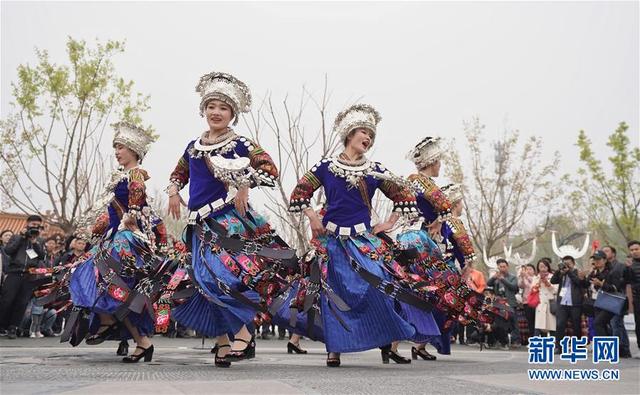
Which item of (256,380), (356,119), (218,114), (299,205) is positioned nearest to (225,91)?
(218,114)

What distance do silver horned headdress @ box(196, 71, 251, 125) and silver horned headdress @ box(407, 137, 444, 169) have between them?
8.40 ft

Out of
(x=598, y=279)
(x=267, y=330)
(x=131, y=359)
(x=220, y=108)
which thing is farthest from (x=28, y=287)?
(x=598, y=279)

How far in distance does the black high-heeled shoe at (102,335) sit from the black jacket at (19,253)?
5.82 metres

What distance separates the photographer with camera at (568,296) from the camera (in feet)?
40.6

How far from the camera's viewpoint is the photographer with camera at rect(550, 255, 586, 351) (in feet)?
40.6

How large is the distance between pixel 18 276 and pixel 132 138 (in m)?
5.88

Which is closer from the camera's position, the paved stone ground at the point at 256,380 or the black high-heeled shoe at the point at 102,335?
the paved stone ground at the point at 256,380

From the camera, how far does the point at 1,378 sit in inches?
183

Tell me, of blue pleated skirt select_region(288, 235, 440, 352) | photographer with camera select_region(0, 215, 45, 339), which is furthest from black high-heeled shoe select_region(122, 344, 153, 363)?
photographer with camera select_region(0, 215, 45, 339)

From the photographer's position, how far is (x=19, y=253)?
12.1 metres

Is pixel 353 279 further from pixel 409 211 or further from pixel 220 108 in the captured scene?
pixel 220 108

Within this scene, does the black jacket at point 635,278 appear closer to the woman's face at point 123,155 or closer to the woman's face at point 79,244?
the woman's face at point 123,155

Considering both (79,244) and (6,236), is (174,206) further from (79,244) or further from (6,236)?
(6,236)

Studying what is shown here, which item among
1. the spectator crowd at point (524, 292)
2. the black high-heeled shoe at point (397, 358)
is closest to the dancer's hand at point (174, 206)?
the black high-heeled shoe at point (397, 358)
